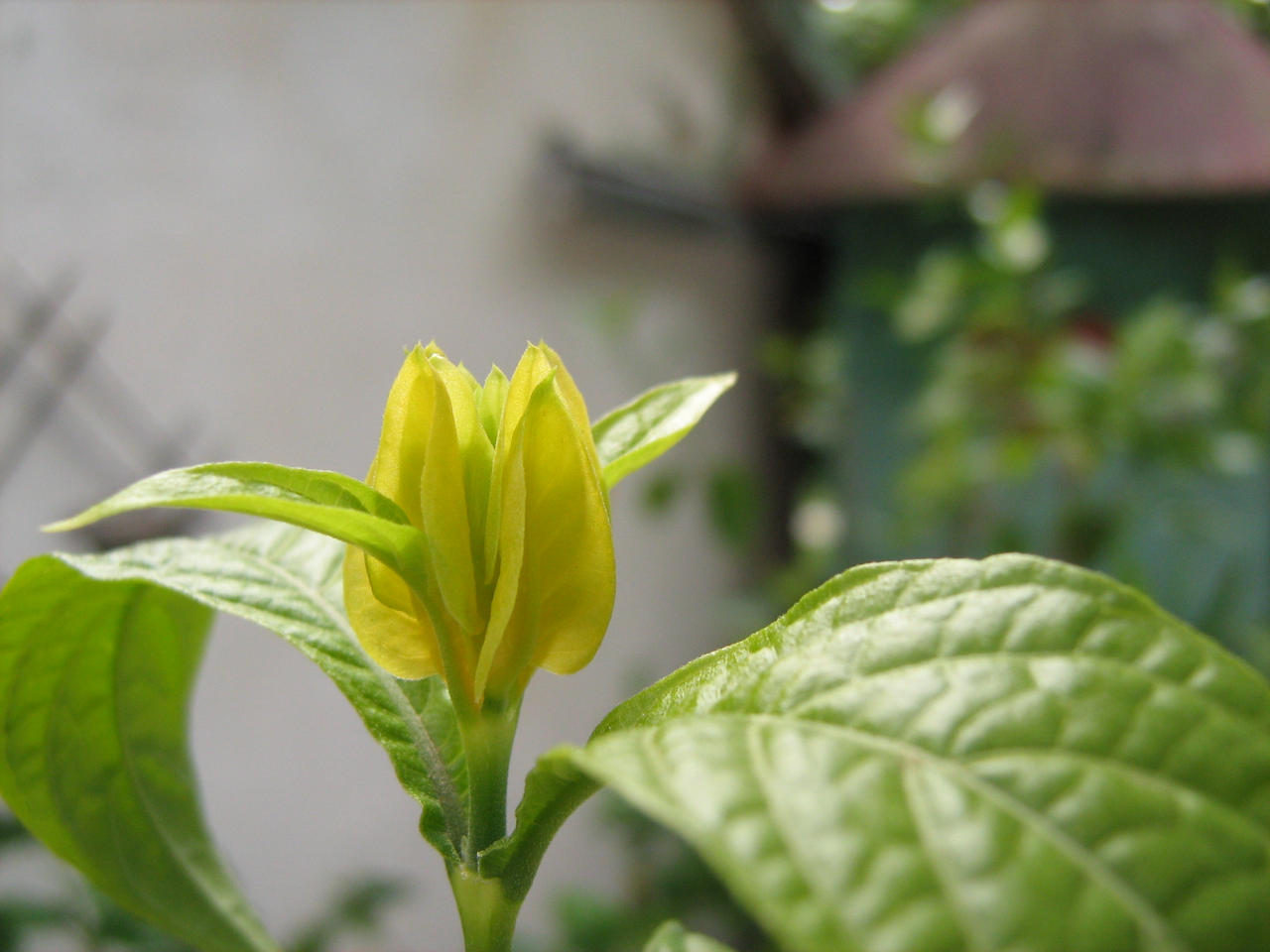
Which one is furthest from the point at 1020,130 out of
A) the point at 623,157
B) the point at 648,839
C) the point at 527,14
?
the point at 648,839

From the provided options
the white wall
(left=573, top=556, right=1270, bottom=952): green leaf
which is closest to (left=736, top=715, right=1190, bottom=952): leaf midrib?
(left=573, top=556, right=1270, bottom=952): green leaf

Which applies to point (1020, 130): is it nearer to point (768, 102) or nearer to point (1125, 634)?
point (768, 102)

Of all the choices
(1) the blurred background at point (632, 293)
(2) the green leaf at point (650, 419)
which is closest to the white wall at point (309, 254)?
(1) the blurred background at point (632, 293)

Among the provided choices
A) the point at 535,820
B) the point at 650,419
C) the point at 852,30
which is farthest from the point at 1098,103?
the point at 535,820

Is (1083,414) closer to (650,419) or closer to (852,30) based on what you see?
(650,419)

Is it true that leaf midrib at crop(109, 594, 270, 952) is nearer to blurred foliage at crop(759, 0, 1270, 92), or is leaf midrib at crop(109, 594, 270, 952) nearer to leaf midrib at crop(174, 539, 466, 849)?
leaf midrib at crop(174, 539, 466, 849)

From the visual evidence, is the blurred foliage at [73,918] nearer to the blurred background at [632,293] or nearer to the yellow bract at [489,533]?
the blurred background at [632,293]

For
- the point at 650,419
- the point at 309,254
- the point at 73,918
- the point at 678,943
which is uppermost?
the point at 309,254
